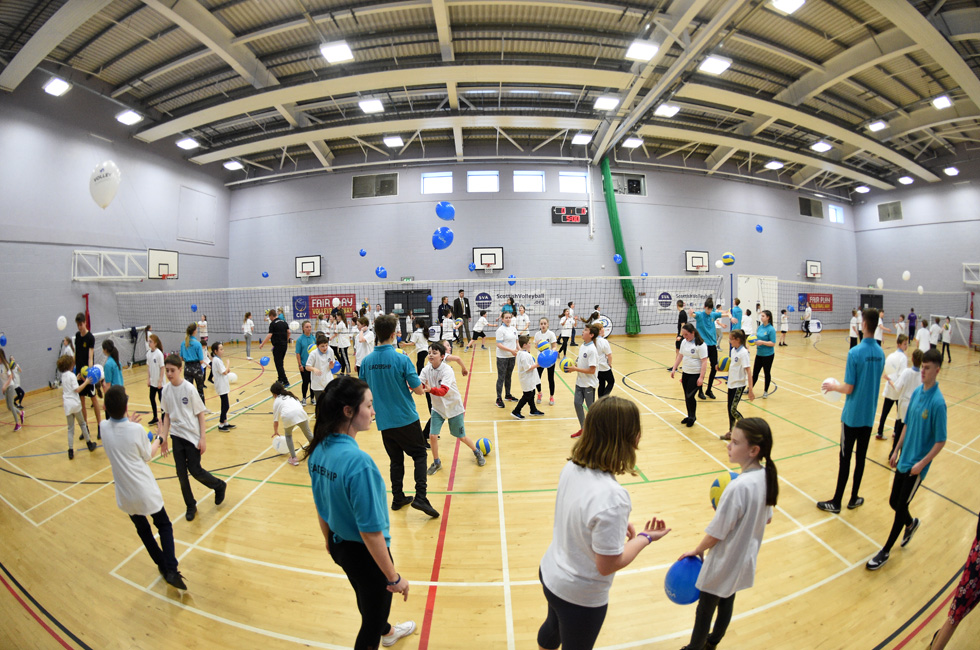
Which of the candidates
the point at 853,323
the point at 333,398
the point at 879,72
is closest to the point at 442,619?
the point at 333,398

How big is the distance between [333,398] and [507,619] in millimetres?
2516

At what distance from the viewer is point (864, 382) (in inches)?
153

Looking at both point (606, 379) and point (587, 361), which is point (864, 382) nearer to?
point (587, 361)

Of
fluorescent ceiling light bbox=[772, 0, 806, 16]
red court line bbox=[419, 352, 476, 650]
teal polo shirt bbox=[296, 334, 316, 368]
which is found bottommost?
red court line bbox=[419, 352, 476, 650]

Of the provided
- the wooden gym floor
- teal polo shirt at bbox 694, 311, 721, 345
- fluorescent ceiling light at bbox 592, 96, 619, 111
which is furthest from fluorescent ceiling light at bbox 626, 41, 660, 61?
the wooden gym floor

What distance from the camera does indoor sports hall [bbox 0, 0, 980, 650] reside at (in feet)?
11.0

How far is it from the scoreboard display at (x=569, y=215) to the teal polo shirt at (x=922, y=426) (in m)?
15.8

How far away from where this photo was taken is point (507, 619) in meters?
3.04

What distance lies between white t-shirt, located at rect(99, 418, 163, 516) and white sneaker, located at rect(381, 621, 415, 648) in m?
2.22

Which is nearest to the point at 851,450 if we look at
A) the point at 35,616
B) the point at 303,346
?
the point at 35,616

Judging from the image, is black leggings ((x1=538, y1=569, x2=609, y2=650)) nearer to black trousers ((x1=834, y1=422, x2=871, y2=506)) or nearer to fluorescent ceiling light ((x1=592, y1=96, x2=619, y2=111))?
black trousers ((x1=834, y1=422, x2=871, y2=506))

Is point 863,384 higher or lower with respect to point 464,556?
higher

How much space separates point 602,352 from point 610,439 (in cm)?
498

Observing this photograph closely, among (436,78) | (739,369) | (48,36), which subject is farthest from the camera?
(436,78)
